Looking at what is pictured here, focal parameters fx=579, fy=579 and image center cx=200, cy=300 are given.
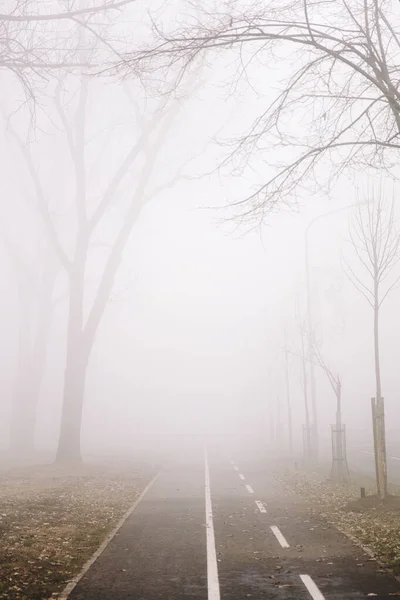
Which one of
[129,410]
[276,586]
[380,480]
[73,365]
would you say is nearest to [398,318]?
[129,410]

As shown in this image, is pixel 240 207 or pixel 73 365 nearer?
pixel 240 207

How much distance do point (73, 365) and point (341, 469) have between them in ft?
40.5

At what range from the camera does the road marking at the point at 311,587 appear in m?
6.93

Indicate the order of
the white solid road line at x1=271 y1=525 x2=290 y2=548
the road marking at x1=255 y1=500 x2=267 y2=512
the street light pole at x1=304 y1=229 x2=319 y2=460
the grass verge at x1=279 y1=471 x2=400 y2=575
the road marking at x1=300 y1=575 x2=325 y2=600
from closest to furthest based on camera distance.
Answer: the road marking at x1=300 y1=575 x2=325 y2=600 → the grass verge at x1=279 y1=471 x2=400 y2=575 → the white solid road line at x1=271 y1=525 x2=290 y2=548 → the road marking at x1=255 y1=500 x2=267 y2=512 → the street light pole at x1=304 y1=229 x2=319 y2=460

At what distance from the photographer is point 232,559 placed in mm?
9016

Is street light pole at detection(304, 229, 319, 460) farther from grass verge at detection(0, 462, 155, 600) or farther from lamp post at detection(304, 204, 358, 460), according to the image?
→ grass verge at detection(0, 462, 155, 600)

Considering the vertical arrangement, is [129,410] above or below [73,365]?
below

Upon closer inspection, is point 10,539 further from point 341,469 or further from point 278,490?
point 341,469

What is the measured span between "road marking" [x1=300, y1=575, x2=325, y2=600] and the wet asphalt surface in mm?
63

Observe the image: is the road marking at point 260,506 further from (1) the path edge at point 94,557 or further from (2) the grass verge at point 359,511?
(1) the path edge at point 94,557

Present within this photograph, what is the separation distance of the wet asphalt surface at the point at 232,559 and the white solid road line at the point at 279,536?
9cm

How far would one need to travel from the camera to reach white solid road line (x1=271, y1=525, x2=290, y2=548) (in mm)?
10031

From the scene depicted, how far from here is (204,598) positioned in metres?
6.93

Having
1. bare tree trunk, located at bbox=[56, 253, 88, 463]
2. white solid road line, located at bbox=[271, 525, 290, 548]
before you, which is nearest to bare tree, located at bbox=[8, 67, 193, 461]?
bare tree trunk, located at bbox=[56, 253, 88, 463]
